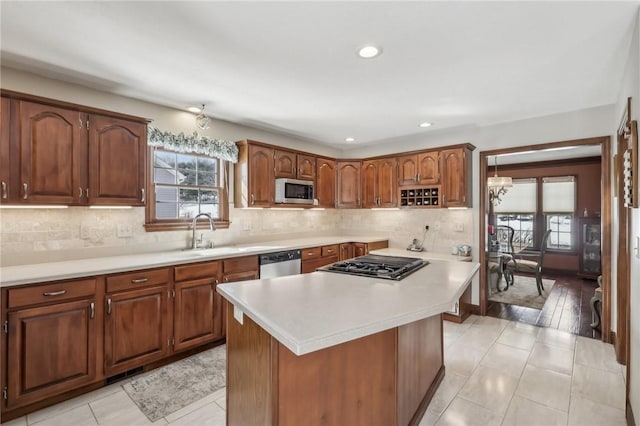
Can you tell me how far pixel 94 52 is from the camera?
2.21 m

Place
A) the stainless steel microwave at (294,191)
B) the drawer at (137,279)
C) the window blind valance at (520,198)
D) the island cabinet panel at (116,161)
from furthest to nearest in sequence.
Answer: the window blind valance at (520,198) → the stainless steel microwave at (294,191) → the island cabinet panel at (116,161) → the drawer at (137,279)

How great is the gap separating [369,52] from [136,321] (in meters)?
2.82

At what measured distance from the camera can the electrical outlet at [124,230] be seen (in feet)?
9.77

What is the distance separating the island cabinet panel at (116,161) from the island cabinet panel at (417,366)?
2.56 metres

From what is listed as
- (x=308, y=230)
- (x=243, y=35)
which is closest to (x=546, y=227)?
(x=308, y=230)

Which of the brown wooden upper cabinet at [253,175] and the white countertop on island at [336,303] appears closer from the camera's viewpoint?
the white countertop on island at [336,303]

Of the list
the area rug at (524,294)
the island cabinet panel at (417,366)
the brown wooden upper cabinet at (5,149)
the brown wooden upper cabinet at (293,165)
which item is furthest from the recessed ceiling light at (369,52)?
the area rug at (524,294)

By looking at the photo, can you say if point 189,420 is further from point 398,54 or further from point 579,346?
point 579,346

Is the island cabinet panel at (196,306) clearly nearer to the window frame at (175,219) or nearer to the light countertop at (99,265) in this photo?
the light countertop at (99,265)

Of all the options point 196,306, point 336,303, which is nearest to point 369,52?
point 336,303

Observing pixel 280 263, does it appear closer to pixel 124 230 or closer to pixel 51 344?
pixel 124 230

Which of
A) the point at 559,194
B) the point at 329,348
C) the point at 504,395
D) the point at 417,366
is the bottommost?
the point at 504,395

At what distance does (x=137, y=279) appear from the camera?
101 inches

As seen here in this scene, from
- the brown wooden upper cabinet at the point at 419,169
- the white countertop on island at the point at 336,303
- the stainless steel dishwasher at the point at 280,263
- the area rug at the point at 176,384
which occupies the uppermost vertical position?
A: the brown wooden upper cabinet at the point at 419,169
